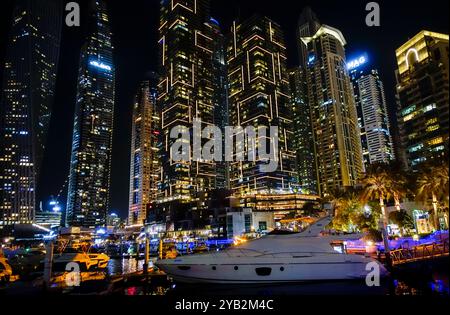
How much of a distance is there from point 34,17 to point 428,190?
167792 mm

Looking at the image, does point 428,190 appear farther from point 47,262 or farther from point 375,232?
point 47,262

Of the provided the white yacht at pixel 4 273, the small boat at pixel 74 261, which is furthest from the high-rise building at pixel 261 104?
the white yacht at pixel 4 273

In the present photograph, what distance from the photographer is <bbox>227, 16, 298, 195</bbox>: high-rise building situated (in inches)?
6663

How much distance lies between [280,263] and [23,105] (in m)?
157

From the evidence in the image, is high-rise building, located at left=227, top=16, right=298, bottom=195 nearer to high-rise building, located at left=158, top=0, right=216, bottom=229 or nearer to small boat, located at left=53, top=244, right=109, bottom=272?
high-rise building, located at left=158, top=0, right=216, bottom=229

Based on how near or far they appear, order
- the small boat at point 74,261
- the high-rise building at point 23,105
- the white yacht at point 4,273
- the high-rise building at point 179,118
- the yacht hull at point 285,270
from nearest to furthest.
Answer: the yacht hull at point 285,270 < the white yacht at point 4,273 < the small boat at point 74,261 < the high-rise building at point 23,105 < the high-rise building at point 179,118

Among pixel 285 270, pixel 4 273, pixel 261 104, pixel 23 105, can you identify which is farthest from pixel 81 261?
pixel 261 104

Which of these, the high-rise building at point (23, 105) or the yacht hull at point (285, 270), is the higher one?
the high-rise building at point (23, 105)

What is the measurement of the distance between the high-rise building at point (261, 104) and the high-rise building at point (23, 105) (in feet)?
353

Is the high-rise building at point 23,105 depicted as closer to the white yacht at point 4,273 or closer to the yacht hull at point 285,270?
the white yacht at point 4,273

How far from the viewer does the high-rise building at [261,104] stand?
16925cm

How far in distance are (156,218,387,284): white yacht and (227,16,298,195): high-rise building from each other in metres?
140

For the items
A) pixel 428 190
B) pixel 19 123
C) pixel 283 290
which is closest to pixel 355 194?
pixel 428 190

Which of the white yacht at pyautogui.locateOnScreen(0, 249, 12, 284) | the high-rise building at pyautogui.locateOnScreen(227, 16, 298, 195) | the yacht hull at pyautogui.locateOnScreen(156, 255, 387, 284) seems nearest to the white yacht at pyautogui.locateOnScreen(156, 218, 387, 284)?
the yacht hull at pyautogui.locateOnScreen(156, 255, 387, 284)
